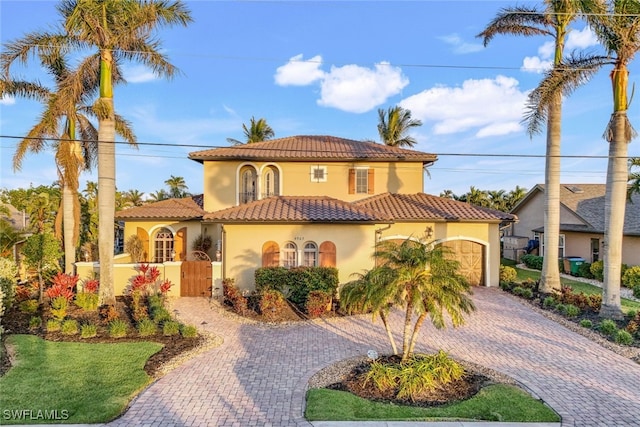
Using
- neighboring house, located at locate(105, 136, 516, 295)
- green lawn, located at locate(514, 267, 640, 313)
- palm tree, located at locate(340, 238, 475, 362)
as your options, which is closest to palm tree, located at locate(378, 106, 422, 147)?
neighboring house, located at locate(105, 136, 516, 295)

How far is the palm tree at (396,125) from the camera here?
29844 millimetres

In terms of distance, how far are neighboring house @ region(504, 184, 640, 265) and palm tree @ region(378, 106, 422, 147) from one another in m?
10.9

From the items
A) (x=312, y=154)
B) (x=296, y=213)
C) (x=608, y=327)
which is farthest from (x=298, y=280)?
(x=608, y=327)

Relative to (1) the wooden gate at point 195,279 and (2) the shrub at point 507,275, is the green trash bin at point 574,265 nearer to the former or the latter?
(2) the shrub at point 507,275

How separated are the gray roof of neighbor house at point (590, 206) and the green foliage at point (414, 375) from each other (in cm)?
1841

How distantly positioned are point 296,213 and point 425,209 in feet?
23.5

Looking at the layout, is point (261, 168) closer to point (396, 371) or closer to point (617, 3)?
point (396, 371)

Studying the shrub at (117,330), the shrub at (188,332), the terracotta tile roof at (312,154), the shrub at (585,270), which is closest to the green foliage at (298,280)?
the shrub at (188,332)

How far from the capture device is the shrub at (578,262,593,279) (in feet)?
65.6

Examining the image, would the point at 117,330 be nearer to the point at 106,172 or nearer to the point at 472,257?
the point at 106,172

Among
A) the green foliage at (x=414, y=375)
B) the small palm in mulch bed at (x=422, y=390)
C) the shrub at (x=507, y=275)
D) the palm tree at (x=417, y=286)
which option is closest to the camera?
the small palm in mulch bed at (x=422, y=390)

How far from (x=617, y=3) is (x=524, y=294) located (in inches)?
439

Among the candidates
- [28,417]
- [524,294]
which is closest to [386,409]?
[28,417]

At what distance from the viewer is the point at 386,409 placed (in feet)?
19.6
